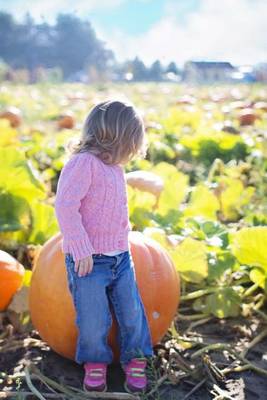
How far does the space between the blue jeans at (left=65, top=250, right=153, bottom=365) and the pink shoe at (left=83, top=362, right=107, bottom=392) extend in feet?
0.07

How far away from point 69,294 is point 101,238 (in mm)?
287

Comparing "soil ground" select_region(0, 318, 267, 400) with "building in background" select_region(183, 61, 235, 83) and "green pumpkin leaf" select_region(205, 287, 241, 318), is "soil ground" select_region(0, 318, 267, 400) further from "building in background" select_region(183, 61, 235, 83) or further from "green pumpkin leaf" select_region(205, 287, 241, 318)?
"building in background" select_region(183, 61, 235, 83)

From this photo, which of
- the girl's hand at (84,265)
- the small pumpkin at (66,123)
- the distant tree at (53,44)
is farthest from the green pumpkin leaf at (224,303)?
the distant tree at (53,44)

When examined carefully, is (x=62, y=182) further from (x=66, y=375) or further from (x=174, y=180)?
(x=174, y=180)

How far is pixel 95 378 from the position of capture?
2080mm

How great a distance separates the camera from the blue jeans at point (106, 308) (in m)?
2.04

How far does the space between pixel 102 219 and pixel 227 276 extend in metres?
1.04

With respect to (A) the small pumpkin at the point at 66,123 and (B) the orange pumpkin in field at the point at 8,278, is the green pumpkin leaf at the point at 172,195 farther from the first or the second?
(A) the small pumpkin at the point at 66,123

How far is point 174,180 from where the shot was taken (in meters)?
3.47

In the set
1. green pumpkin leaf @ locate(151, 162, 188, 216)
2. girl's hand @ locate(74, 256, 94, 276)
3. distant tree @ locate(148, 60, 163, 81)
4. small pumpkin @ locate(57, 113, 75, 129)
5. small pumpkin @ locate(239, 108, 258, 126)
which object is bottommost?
distant tree @ locate(148, 60, 163, 81)

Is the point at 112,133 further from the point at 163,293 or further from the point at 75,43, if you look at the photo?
the point at 75,43

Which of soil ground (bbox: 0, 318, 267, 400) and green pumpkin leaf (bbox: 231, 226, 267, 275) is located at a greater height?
green pumpkin leaf (bbox: 231, 226, 267, 275)

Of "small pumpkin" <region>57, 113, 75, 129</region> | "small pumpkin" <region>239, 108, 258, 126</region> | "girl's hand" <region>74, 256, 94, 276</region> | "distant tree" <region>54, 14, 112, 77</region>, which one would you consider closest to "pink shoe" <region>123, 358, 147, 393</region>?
"girl's hand" <region>74, 256, 94, 276</region>

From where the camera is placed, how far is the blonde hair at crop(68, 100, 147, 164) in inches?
79.2
